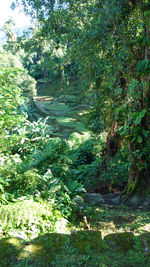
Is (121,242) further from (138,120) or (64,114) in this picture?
(64,114)

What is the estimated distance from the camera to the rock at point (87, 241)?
194cm

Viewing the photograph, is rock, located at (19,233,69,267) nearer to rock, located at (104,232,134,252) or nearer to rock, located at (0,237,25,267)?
rock, located at (0,237,25,267)

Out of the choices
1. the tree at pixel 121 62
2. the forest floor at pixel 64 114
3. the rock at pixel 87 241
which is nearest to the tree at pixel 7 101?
the rock at pixel 87 241

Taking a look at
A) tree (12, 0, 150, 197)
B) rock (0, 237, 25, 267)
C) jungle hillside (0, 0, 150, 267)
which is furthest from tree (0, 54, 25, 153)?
tree (12, 0, 150, 197)

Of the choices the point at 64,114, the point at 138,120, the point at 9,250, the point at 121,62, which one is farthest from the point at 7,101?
the point at 64,114

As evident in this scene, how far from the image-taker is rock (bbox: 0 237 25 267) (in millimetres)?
1813

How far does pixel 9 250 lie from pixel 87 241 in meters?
0.66

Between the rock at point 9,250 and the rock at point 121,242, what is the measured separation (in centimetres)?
77

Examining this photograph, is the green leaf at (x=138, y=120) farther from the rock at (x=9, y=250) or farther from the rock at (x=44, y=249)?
the rock at (x=9, y=250)

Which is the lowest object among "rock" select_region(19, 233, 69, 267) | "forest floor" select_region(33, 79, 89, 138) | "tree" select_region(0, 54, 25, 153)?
"forest floor" select_region(33, 79, 89, 138)

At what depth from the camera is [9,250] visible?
189 cm

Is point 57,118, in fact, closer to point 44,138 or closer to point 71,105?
point 71,105

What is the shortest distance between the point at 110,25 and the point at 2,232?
4.77m

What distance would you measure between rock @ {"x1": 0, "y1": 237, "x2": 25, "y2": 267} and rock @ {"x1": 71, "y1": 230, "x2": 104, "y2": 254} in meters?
0.47
